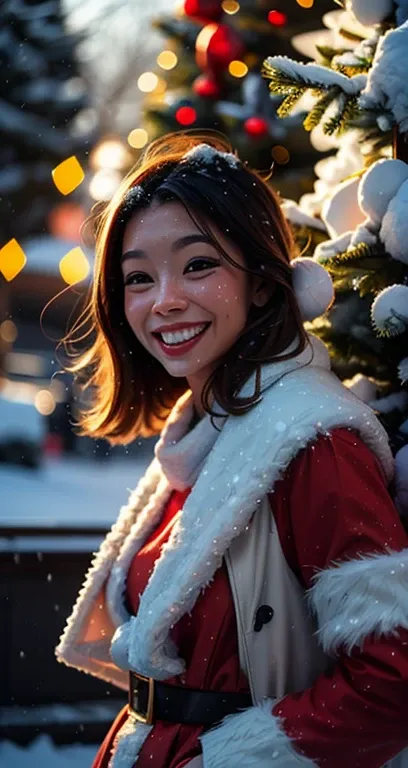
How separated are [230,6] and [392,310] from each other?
3.04 m

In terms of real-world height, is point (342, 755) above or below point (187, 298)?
below

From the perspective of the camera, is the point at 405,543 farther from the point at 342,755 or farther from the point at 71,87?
the point at 71,87

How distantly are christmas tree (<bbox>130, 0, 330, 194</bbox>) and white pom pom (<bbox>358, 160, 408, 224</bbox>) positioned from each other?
220 centimetres

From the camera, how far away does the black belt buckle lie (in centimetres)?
231

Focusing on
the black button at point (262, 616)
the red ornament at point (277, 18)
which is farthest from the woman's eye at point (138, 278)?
the red ornament at point (277, 18)

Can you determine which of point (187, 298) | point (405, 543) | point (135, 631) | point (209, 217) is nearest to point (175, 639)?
point (135, 631)

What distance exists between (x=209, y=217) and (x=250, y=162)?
9.71 ft

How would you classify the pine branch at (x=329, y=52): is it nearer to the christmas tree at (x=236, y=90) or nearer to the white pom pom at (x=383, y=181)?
the white pom pom at (x=383, y=181)

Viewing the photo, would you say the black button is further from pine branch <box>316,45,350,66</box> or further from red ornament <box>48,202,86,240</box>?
red ornament <box>48,202,86,240</box>

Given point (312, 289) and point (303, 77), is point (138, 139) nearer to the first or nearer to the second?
point (303, 77)

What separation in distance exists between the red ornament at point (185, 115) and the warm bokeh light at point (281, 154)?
439mm

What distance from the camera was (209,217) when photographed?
2.40 metres

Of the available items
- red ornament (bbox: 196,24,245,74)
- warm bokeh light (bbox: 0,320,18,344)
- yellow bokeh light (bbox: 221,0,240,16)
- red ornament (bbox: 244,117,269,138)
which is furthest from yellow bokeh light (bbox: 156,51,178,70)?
warm bokeh light (bbox: 0,320,18,344)

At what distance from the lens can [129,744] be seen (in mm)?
2336
